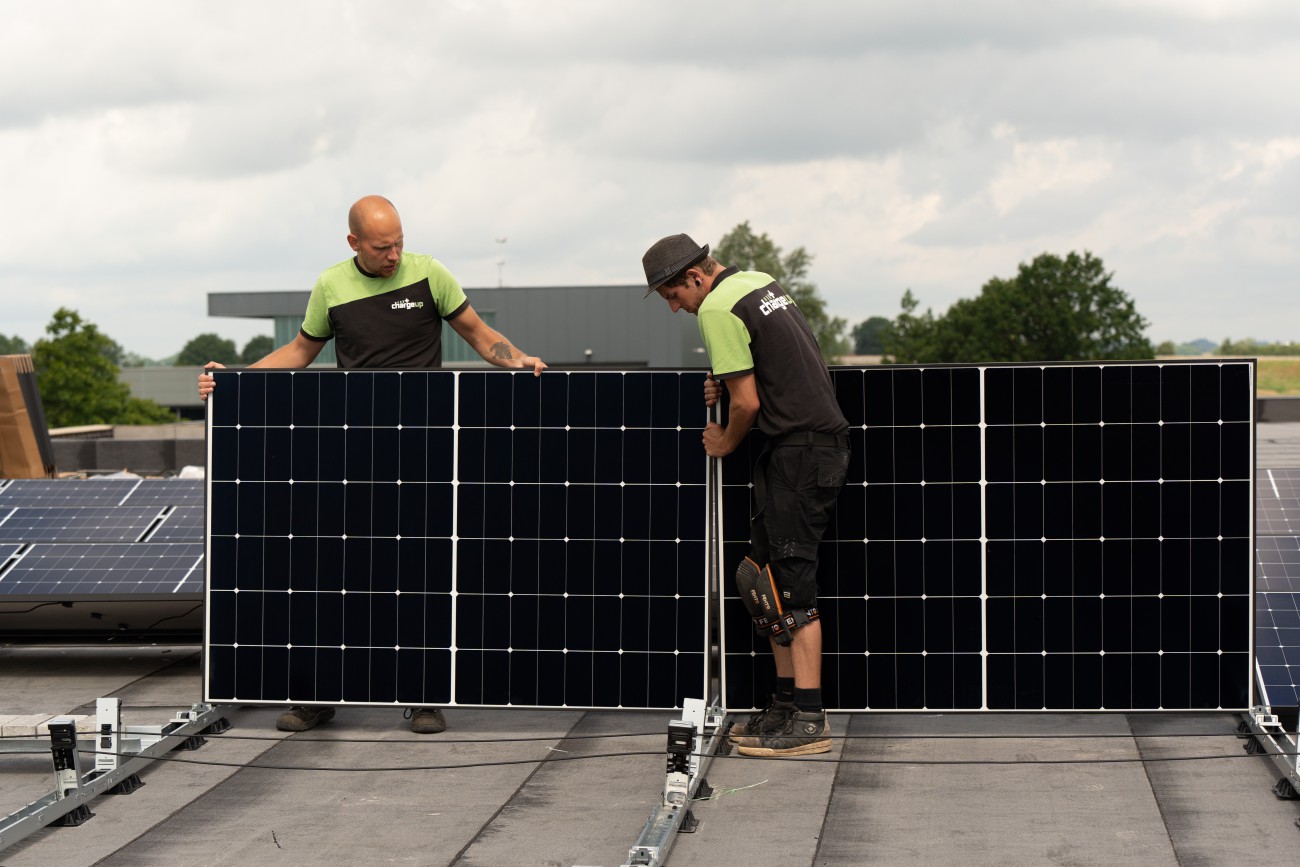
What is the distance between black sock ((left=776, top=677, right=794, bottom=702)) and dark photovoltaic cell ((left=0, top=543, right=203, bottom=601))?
396 cm

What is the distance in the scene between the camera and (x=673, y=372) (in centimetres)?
748

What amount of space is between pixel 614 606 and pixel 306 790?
176 cm

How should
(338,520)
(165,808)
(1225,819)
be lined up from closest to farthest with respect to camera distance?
(1225,819), (165,808), (338,520)

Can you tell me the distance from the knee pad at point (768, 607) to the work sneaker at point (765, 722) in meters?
0.34

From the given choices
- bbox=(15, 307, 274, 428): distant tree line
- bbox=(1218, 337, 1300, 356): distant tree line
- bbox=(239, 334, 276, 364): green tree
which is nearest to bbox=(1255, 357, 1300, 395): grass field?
bbox=(1218, 337, 1300, 356): distant tree line

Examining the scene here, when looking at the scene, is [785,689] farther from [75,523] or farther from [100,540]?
[75,523]

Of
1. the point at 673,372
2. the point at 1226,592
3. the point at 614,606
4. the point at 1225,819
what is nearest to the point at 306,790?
the point at 614,606

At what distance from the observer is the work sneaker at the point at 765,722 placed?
7.35 m

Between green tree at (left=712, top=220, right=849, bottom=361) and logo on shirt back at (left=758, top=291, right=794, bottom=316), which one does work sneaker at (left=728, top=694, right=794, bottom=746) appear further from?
green tree at (left=712, top=220, right=849, bottom=361)

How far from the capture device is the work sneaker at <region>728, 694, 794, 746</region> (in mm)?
7352

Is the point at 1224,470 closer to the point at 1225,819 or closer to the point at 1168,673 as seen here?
the point at 1168,673

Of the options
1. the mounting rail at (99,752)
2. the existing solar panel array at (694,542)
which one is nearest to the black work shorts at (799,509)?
the existing solar panel array at (694,542)

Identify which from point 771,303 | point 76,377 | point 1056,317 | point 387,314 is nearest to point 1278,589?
point 771,303

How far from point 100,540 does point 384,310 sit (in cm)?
331
